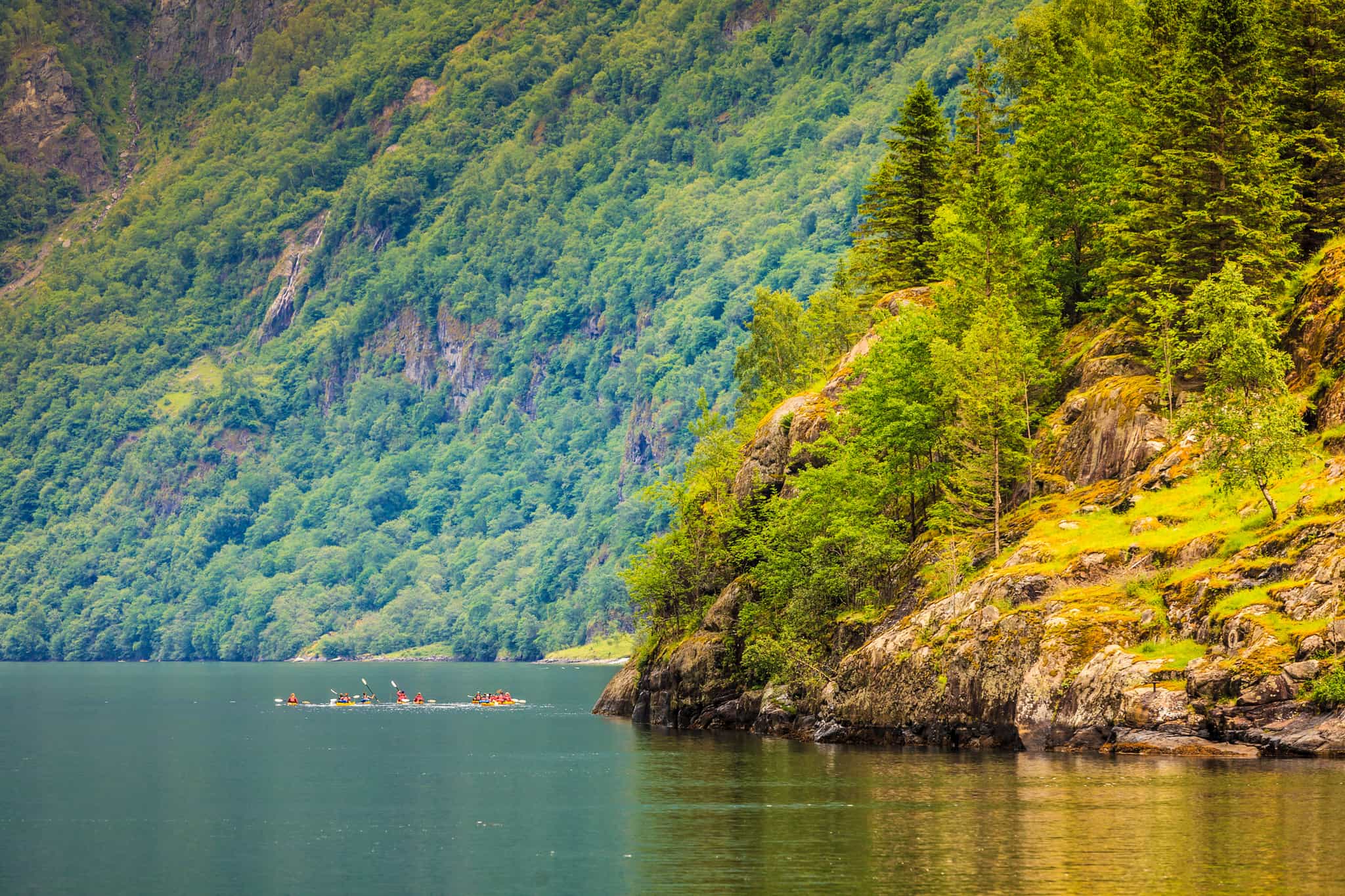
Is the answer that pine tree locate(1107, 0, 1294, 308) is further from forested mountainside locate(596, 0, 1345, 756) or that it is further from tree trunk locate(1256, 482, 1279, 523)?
tree trunk locate(1256, 482, 1279, 523)

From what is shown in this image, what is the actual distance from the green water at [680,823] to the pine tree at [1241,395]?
15.8 meters

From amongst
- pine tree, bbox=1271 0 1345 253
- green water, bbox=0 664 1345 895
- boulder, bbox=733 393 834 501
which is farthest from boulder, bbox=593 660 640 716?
pine tree, bbox=1271 0 1345 253

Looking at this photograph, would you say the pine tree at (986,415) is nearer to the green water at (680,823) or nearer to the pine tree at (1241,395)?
the pine tree at (1241,395)

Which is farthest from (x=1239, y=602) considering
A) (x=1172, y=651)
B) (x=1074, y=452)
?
(x=1074, y=452)

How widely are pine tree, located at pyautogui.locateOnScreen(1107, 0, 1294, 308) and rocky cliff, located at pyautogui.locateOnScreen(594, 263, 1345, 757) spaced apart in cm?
426

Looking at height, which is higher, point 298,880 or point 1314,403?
point 1314,403

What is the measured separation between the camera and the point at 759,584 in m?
110

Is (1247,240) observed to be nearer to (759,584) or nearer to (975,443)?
(975,443)

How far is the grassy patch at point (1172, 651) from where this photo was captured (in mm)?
71438

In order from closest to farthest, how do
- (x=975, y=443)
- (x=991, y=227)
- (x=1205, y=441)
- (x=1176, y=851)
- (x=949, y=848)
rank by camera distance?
(x=1176, y=851), (x=949, y=848), (x=1205, y=441), (x=975, y=443), (x=991, y=227)

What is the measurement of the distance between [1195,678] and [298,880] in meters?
39.1

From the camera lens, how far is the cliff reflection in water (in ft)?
151

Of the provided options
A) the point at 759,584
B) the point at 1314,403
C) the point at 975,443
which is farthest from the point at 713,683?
the point at 1314,403

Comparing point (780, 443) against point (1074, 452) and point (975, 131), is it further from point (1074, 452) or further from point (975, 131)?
point (975, 131)
